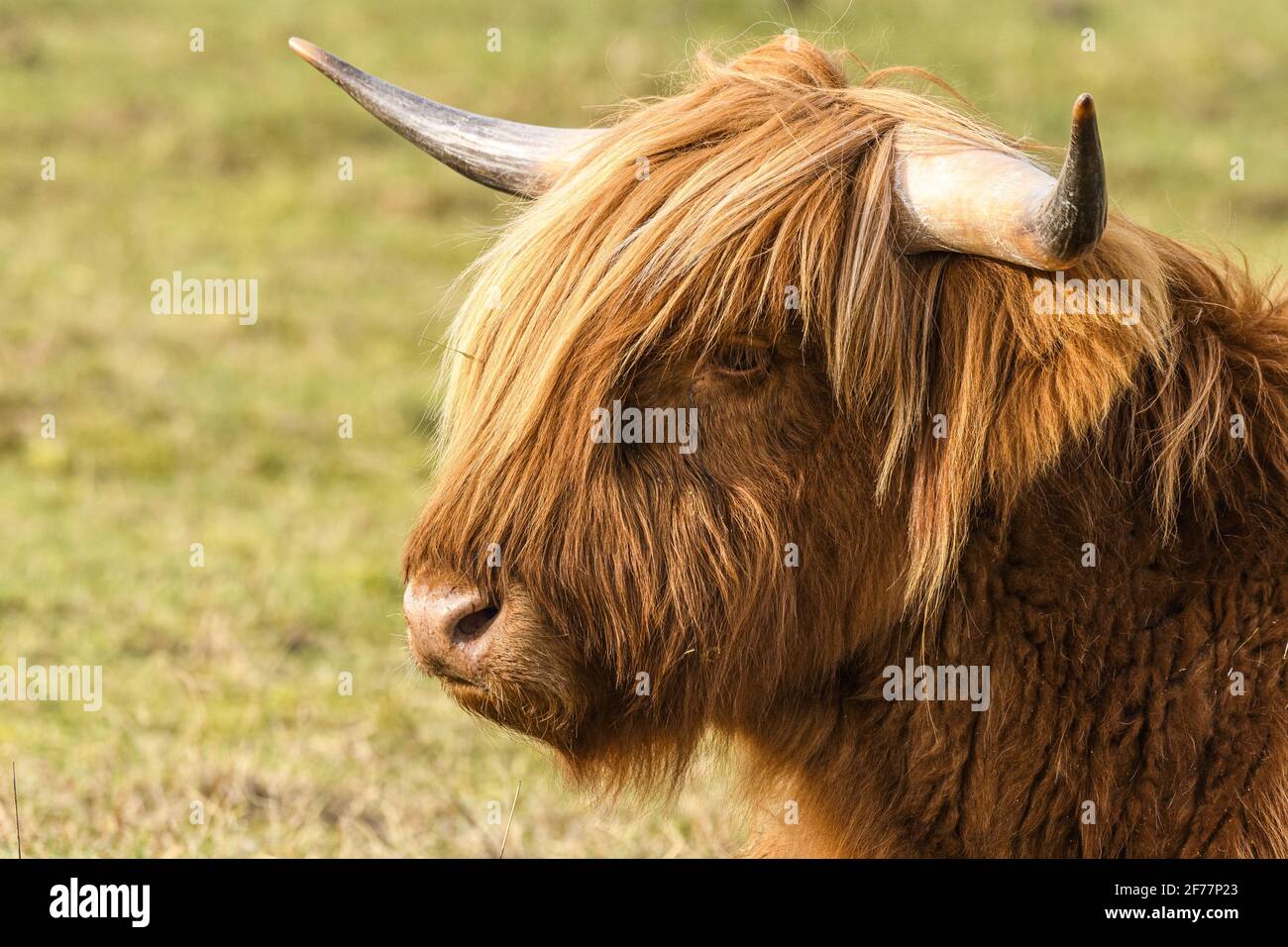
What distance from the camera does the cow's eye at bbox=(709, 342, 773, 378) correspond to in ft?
8.84

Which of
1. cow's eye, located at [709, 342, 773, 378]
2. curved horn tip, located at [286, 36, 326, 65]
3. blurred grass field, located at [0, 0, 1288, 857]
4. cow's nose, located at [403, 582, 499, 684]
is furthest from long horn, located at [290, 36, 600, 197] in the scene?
cow's nose, located at [403, 582, 499, 684]

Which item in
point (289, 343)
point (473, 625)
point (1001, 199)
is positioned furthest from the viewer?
point (289, 343)

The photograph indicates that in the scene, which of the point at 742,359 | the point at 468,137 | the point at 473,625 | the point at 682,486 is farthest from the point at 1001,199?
the point at 468,137

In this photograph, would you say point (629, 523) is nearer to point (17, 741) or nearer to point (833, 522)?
A: point (833, 522)

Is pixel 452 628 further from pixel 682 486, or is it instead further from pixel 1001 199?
pixel 1001 199

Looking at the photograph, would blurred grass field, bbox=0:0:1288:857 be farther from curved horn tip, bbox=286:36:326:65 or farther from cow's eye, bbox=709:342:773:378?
cow's eye, bbox=709:342:773:378

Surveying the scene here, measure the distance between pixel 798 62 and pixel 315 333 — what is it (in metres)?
6.56

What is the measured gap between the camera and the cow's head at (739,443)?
2637 millimetres

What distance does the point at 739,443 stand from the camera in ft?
8.82

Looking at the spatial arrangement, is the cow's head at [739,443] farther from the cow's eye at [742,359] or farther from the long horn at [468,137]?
the long horn at [468,137]

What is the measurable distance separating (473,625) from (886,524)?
0.72 meters

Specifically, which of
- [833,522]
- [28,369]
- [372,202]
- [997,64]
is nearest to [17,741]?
[833,522]

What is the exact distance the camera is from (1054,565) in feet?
8.86

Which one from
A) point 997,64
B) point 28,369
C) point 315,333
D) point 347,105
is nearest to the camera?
point 28,369
